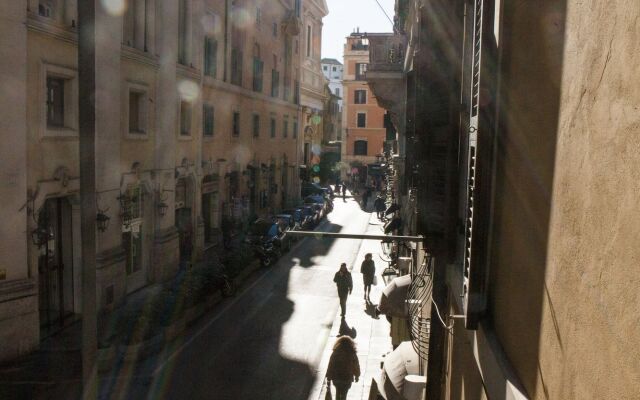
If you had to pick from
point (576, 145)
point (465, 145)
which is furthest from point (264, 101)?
point (576, 145)

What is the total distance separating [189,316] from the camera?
16.6 metres

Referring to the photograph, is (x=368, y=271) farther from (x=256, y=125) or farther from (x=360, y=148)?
(x=360, y=148)

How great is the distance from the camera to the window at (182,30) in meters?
23.8

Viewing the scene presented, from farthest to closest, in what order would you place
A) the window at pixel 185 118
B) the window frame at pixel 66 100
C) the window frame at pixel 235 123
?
the window frame at pixel 235 123
the window at pixel 185 118
the window frame at pixel 66 100

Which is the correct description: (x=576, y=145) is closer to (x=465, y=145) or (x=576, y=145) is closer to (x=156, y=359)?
(x=465, y=145)

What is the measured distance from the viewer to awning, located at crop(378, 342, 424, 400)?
8555mm

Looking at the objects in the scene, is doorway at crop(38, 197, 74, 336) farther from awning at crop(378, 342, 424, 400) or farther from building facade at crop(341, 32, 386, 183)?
building facade at crop(341, 32, 386, 183)

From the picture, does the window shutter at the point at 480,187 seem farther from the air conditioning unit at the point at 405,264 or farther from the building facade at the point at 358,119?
the building facade at the point at 358,119

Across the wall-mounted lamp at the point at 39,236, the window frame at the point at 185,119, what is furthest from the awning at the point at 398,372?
the window frame at the point at 185,119

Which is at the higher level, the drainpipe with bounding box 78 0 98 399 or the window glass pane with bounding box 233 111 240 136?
the window glass pane with bounding box 233 111 240 136

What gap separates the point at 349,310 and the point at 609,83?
16.4 meters

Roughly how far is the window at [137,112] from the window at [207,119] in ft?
20.0

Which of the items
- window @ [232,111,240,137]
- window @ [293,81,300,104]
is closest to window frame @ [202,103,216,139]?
window @ [232,111,240,137]

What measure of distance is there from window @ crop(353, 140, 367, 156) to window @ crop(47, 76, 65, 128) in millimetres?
56399
